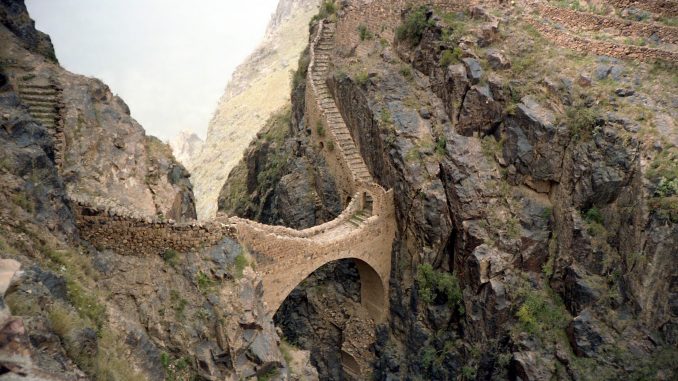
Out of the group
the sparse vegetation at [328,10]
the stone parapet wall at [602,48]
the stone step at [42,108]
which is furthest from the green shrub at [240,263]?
the stone parapet wall at [602,48]

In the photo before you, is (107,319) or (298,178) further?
(298,178)

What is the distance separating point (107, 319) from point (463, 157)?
15.6 metres

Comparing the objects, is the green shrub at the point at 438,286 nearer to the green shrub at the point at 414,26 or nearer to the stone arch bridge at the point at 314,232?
the stone arch bridge at the point at 314,232

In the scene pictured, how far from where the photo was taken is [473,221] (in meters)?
22.4

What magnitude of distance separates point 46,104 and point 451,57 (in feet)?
53.4

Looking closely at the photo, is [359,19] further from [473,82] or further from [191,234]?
[191,234]

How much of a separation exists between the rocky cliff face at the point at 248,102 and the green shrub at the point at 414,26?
17740 millimetres

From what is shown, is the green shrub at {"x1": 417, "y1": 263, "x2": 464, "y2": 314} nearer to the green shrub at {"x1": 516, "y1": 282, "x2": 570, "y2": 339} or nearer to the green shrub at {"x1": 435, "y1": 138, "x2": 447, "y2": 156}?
the green shrub at {"x1": 516, "y1": 282, "x2": 570, "y2": 339}

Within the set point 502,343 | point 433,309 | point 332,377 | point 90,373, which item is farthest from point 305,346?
point 90,373

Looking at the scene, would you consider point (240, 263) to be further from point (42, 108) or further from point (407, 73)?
point (407, 73)

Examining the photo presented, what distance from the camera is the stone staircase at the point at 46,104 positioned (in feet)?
57.7

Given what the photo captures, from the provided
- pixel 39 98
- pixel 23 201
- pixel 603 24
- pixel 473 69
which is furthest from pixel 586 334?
pixel 39 98

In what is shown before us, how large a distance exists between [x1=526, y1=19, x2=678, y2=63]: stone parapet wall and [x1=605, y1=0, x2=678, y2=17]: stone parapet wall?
136 inches

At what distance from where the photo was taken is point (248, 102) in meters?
57.1
